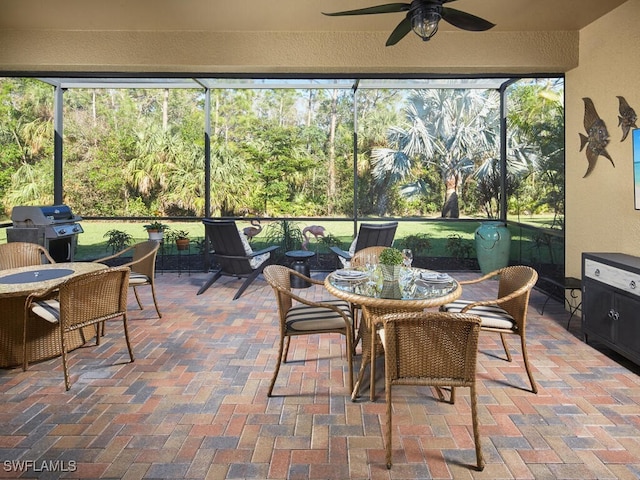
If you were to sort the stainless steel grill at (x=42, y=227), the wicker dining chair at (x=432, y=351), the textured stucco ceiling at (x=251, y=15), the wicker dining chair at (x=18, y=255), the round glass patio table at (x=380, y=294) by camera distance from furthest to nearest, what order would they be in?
the stainless steel grill at (x=42, y=227) → the wicker dining chair at (x=18, y=255) → the textured stucco ceiling at (x=251, y=15) → the round glass patio table at (x=380, y=294) → the wicker dining chair at (x=432, y=351)

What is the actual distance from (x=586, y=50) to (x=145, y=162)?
25.9 ft

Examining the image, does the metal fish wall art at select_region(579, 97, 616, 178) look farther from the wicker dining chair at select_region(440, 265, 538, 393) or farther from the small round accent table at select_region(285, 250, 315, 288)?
the small round accent table at select_region(285, 250, 315, 288)

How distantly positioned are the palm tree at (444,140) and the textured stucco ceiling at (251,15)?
4620 mm

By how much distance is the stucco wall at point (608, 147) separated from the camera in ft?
11.8

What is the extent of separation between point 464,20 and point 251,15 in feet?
6.78

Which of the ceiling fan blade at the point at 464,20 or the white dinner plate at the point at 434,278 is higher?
the ceiling fan blade at the point at 464,20

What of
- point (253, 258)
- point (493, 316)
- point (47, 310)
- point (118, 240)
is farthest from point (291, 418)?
point (118, 240)

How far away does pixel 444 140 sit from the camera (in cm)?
904

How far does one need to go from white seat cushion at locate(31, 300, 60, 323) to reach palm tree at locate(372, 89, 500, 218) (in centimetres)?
727

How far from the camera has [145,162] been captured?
354 inches

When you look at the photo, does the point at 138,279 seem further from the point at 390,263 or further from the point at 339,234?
the point at 339,234

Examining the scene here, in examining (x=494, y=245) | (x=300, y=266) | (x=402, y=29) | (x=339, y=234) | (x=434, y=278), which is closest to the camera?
(x=402, y=29)

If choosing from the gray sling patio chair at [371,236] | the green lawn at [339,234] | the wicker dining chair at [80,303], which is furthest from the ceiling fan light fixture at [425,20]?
the green lawn at [339,234]

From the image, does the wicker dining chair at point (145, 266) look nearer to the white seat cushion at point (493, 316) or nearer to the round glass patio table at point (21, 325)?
the round glass patio table at point (21, 325)
